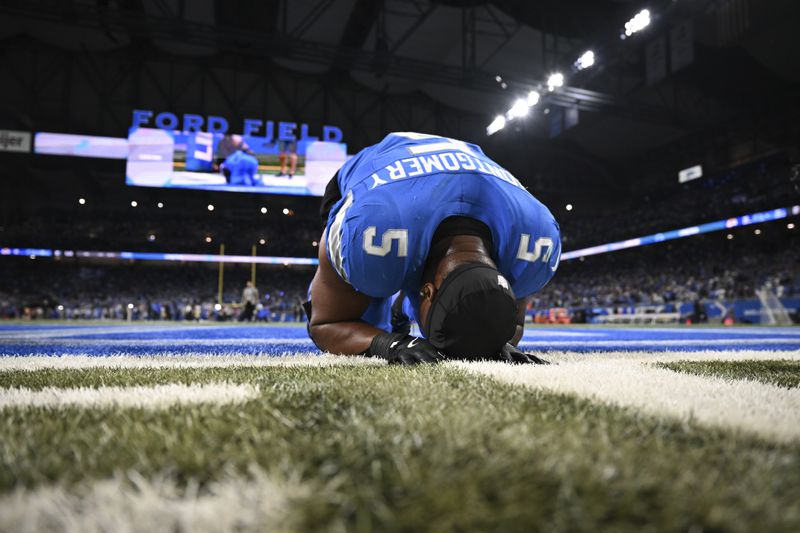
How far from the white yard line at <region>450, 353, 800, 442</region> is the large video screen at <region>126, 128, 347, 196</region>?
606 inches

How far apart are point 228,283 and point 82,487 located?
85.0 feet

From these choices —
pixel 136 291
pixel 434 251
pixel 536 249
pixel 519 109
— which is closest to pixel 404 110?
pixel 519 109

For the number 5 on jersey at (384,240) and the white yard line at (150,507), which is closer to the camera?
the white yard line at (150,507)

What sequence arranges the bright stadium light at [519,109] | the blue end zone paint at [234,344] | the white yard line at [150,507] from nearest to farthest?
the white yard line at [150,507] < the blue end zone paint at [234,344] < the bright stadium light at [519,109]

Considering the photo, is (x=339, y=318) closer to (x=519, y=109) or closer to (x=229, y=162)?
(x=519, y=109)

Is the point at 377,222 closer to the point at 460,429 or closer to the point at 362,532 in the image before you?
the point at 460,429

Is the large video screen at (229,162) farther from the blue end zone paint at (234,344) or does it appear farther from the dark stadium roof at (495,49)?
the blue end zone paint at (234,344)

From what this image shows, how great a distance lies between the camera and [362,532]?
1.02 ft

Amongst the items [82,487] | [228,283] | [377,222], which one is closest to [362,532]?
[82,487]

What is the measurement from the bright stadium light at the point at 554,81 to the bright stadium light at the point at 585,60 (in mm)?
457

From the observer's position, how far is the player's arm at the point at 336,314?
6.06 ft

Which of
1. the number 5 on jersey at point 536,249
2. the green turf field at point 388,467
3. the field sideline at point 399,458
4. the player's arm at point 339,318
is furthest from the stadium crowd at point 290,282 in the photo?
the green turf field at point 388,467

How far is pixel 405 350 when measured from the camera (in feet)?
4.77

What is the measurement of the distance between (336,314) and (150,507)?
5.23 ft
